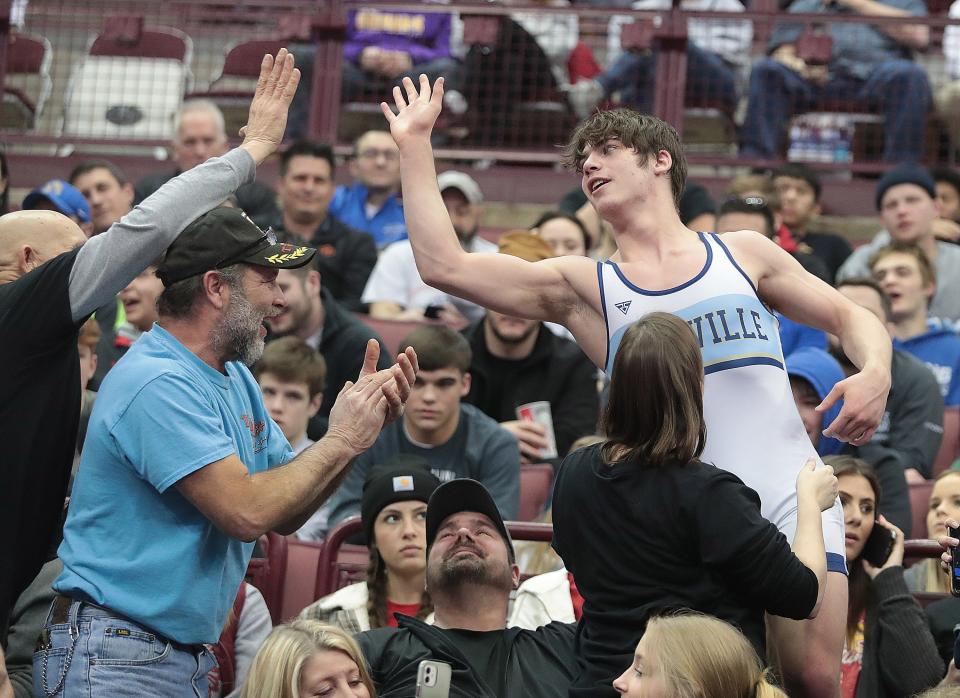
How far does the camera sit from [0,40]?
439 inches

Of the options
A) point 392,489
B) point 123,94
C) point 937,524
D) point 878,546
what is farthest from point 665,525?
point 123,94

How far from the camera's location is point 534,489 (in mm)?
6781

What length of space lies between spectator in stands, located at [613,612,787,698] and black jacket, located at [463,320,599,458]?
13.7ft

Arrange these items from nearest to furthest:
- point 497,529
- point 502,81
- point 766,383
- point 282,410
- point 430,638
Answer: point 766,383
point 430,638
point 497,529
point 282,410
point 502,81

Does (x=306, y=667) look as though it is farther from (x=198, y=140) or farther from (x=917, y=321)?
(x=198, y=140)

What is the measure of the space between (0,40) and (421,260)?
827cm

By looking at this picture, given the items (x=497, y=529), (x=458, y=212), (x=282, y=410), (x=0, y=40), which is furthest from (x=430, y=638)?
(x=0, y=40)

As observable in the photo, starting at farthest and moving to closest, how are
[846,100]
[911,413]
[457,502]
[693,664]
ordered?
[846,100], [911,413], [457,502], [693,664]

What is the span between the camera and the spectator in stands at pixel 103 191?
8.91 meters

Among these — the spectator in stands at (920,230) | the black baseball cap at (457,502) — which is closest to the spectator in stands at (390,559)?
the black baseball cap at (457,502)

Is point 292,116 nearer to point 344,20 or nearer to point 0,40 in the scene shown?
point 344,20

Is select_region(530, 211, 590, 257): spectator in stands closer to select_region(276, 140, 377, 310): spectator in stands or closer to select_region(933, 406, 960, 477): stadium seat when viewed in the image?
select_region(276, 140, 377, 310): spectator in stands

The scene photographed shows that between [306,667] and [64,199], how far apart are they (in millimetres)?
4210

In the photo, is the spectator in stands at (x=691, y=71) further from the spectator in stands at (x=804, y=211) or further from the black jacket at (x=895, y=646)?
the black jacket at (x=895, y=646)
